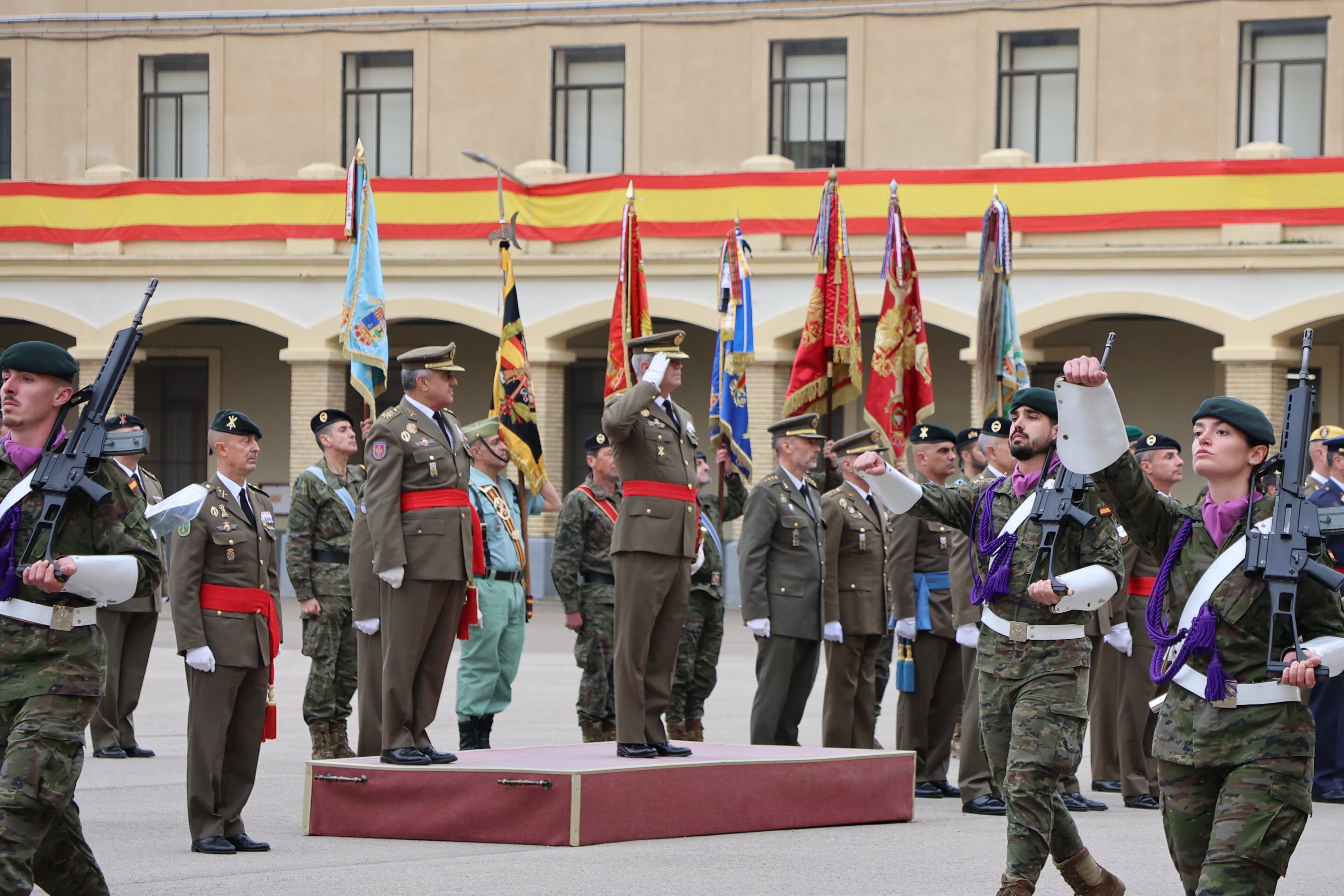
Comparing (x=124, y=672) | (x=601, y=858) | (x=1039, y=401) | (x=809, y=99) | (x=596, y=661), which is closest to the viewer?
(x=1039, y=401)

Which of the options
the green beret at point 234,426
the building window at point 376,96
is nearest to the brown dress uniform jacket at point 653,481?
the green beret at point 234,426

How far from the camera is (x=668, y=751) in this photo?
8.41 metres

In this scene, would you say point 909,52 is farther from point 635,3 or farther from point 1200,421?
point 1200,421

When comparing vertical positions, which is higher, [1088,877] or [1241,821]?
[1241,821]

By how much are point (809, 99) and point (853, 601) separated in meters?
15.5

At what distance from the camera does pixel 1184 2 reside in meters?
22.6

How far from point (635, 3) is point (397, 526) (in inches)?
693

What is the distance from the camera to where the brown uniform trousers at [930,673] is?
986 cm

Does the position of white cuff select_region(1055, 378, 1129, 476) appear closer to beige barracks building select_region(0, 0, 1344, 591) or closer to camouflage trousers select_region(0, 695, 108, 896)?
camouflage trousers select_region(0, 695, 108, 896)

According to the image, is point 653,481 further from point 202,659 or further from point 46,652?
point 46,652

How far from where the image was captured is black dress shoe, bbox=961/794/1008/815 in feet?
29.7

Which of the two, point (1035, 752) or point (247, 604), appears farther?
point (247, 604)

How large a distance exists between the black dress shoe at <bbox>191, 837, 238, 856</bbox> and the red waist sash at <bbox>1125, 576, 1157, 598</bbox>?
15.8 feet

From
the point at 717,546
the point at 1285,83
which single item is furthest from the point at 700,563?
the point at 1285,83
